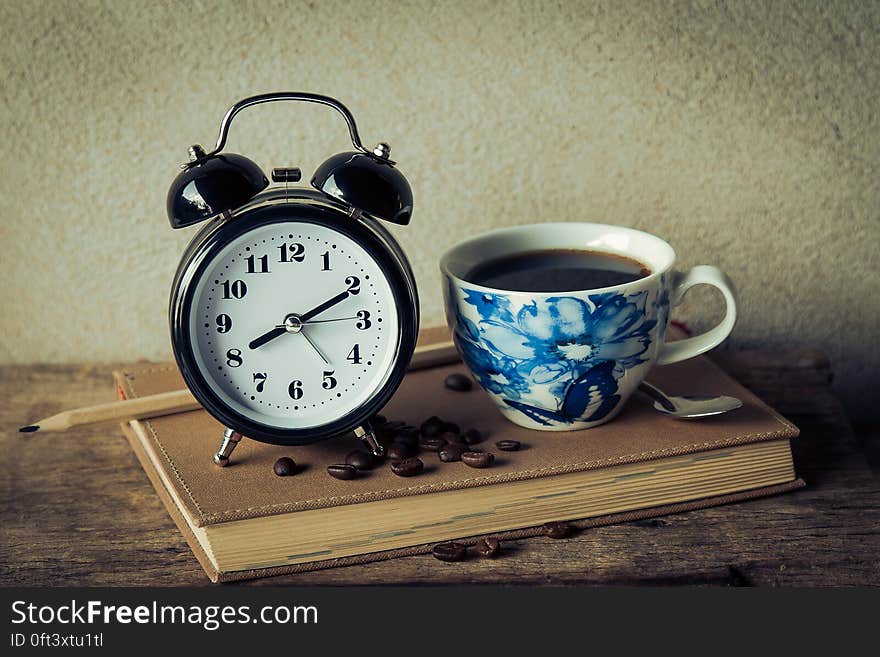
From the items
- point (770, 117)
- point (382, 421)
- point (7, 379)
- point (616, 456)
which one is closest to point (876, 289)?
point (770, 117)

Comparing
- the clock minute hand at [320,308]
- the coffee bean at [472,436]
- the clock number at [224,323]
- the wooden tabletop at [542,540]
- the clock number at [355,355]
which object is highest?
the clock minute hand at [320,308]

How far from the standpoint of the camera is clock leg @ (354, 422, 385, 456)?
3.52 feet

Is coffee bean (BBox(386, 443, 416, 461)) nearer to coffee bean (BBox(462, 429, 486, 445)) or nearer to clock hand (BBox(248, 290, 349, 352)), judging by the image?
coffee bean (BBox(462, 429, 486, 445))

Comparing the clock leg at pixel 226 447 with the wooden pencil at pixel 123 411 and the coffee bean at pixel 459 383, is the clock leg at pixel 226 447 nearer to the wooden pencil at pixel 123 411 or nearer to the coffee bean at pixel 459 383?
the wooden pencil at pixel 123 411

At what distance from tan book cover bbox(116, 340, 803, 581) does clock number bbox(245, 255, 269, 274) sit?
21cm

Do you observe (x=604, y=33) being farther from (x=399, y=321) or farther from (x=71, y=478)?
(x=71, y=478)

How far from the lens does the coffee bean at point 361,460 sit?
1.05 meters

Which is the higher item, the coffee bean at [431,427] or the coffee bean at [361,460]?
the coffee bean at [431,427]

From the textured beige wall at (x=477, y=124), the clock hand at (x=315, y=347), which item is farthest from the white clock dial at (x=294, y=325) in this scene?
the textured beige wall at (x=477, y=124)

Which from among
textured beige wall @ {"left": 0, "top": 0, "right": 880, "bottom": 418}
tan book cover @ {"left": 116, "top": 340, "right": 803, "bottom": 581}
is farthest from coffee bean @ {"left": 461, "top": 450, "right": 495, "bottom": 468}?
textured beige wall @ {"left": 0, "top": 0, "right": 880, "bottom": 418}

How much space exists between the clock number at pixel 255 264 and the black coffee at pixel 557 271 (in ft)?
0.81

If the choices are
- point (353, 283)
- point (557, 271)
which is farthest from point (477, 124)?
point (353, 283)

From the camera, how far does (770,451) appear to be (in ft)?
3.60

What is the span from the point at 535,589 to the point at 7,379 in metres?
0.90
